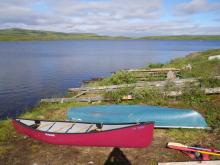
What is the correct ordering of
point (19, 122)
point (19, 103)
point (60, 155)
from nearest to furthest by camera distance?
point (60, 155) < point (19, 122) < point (19, 103)

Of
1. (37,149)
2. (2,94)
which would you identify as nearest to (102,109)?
(37,149)

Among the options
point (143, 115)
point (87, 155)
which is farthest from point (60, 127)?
point (143, 115)

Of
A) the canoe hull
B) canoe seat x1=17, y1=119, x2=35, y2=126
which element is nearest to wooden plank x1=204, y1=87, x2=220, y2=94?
the canoe hull

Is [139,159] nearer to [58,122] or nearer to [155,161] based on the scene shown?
[155,161]

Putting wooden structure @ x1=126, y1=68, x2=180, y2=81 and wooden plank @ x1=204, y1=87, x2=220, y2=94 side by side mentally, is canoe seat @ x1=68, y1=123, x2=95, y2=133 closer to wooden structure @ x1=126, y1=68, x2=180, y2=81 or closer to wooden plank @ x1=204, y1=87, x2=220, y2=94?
wooden plank @ x1=204, y1=87, x2=220, y2=94

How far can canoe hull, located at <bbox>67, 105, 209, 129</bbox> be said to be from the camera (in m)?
13.5

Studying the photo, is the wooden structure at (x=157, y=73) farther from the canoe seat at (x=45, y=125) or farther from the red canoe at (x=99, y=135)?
the red canoe at (x=99, y=135)

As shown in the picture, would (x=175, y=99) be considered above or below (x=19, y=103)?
above

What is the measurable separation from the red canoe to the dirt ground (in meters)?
0.26

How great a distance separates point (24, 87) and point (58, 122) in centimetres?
1989

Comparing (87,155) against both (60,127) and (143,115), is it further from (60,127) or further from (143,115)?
(143,115)

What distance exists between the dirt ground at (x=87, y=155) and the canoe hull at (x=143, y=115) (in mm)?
1321

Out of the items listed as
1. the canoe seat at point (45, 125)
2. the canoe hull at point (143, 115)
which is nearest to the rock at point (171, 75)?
the canoe hull at point (143, 115)

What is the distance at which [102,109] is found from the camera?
15422 mm
